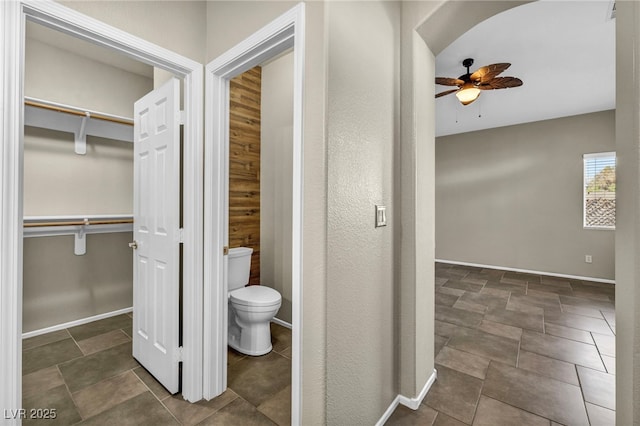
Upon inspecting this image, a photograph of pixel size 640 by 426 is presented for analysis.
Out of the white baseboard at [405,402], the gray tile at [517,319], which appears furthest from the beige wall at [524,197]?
the white baseboard at [405,402]

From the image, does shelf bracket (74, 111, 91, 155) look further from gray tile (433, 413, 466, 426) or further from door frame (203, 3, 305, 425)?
gray tile (433, 413, 466, 426)

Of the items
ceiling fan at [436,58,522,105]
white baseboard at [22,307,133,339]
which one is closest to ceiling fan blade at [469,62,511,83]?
ceiling fan at [436,58,522,105]

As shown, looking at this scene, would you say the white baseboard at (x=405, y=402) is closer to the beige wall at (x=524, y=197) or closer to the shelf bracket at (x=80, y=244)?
the shelf bracket at (x=80, y=244)

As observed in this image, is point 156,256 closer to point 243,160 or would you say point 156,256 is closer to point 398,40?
point 243,160

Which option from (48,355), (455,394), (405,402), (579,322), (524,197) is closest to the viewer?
(405,402)

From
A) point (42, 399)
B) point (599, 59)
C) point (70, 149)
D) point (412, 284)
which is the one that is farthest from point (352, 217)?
point (599, 59)

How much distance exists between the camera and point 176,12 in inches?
66.7

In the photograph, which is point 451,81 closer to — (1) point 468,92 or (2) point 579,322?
(1) point 468,92

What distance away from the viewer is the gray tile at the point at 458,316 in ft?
9.78

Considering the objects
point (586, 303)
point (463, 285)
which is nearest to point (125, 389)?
point (463, 285)

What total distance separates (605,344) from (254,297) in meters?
3.14

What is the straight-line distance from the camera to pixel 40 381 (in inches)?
76.8

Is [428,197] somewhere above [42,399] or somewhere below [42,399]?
above

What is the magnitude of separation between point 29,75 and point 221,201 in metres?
2.40
